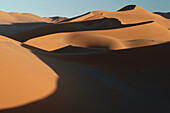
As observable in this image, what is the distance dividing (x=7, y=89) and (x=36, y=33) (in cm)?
1898

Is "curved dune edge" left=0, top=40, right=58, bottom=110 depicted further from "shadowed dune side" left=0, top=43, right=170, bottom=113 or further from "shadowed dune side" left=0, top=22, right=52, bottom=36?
"shadowed dune side" left=0, top=22, right=52, bottom=36

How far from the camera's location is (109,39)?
15.8 metres

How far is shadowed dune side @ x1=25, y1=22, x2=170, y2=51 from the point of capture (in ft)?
47.1

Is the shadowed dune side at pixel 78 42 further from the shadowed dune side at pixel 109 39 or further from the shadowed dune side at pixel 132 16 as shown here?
the shadowed dune side at pixel 132 16

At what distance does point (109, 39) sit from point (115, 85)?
11.1 m

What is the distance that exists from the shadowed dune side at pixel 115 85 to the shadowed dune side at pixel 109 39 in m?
6.67

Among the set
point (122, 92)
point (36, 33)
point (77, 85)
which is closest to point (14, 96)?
point (77, 85)

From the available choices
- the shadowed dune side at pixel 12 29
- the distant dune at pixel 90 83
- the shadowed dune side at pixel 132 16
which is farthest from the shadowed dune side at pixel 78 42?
the shadowed dune side at pixel 12 29

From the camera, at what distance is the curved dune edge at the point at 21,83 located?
2.84 metres

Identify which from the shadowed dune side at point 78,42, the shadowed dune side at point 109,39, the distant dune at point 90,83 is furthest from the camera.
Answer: the shadowed dune side at point 109,39

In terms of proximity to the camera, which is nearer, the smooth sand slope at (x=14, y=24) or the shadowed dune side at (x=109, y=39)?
the shadowed dune side at (x=109, y=39)

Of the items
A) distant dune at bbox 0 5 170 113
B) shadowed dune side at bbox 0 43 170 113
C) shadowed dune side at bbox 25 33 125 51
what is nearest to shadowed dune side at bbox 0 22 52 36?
shadowed dune side at bbox 25 33 125 51

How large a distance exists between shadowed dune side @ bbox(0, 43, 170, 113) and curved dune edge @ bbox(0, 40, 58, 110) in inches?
5.5

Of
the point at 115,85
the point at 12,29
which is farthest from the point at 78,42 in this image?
the point at 12,29
